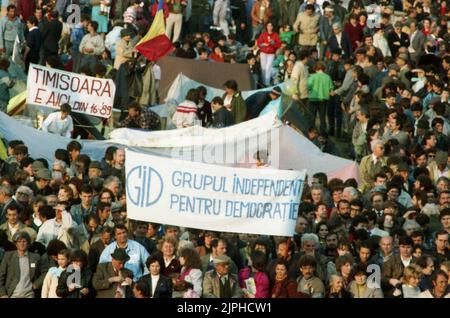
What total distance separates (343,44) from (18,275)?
616 inches

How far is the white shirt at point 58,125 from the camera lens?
32938 mm

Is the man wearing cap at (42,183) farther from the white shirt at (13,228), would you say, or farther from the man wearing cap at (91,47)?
the man wearing cap at (91,47)

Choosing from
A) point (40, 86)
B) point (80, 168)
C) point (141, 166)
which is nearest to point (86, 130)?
point (40, 86)

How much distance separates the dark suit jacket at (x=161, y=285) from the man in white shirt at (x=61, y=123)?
7.91 metres

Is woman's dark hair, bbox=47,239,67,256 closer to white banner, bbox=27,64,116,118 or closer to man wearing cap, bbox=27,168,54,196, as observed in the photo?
man wearing cap, bbox=27,168,54,196

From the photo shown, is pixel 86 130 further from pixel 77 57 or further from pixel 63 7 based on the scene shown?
pixel 63 7

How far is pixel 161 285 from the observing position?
2523cm

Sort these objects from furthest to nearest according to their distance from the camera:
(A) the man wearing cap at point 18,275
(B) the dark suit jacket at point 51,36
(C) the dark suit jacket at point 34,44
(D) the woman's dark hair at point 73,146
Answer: (B) the dark suit jacket at point 51,36 → (C) the dark suit jacket at point 34,44 → (D) the woman's dark hair at point 73,146 → (A) the man wearing cap at point 18,275

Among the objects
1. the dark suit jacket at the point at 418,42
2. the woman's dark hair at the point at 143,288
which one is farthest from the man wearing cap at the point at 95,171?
the dark suit jacket at the point at 418,42

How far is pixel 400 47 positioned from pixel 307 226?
41.6 ft

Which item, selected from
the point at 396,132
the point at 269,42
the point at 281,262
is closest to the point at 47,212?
the point at 281,262

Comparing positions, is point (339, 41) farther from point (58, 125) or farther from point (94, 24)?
point (58, 125)

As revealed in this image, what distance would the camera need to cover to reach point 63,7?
4141cm
